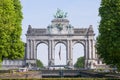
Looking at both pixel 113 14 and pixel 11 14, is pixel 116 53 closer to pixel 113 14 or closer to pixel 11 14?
pixel 113 14

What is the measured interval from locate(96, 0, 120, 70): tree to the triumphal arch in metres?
75.8

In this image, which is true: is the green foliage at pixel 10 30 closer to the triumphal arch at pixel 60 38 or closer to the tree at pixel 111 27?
the tree at pixel 111 27

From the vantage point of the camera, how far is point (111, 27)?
44438mm

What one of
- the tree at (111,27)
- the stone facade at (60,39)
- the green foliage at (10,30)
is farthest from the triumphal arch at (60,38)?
the tree at (111,27)

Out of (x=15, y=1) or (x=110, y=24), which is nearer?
(x=110, y=24)

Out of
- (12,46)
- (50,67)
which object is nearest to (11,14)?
(12,46)

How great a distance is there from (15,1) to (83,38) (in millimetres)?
68928

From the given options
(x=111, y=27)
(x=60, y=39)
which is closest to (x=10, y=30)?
(x=111, y=27)

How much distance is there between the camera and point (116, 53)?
144 ft

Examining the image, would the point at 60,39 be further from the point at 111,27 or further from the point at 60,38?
the point at 111,27

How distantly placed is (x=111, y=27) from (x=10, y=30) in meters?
11.7

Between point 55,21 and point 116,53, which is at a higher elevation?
point 55,21

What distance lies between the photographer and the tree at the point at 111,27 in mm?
43719

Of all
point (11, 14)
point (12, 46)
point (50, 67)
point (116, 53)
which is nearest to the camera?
point (116, 53)
